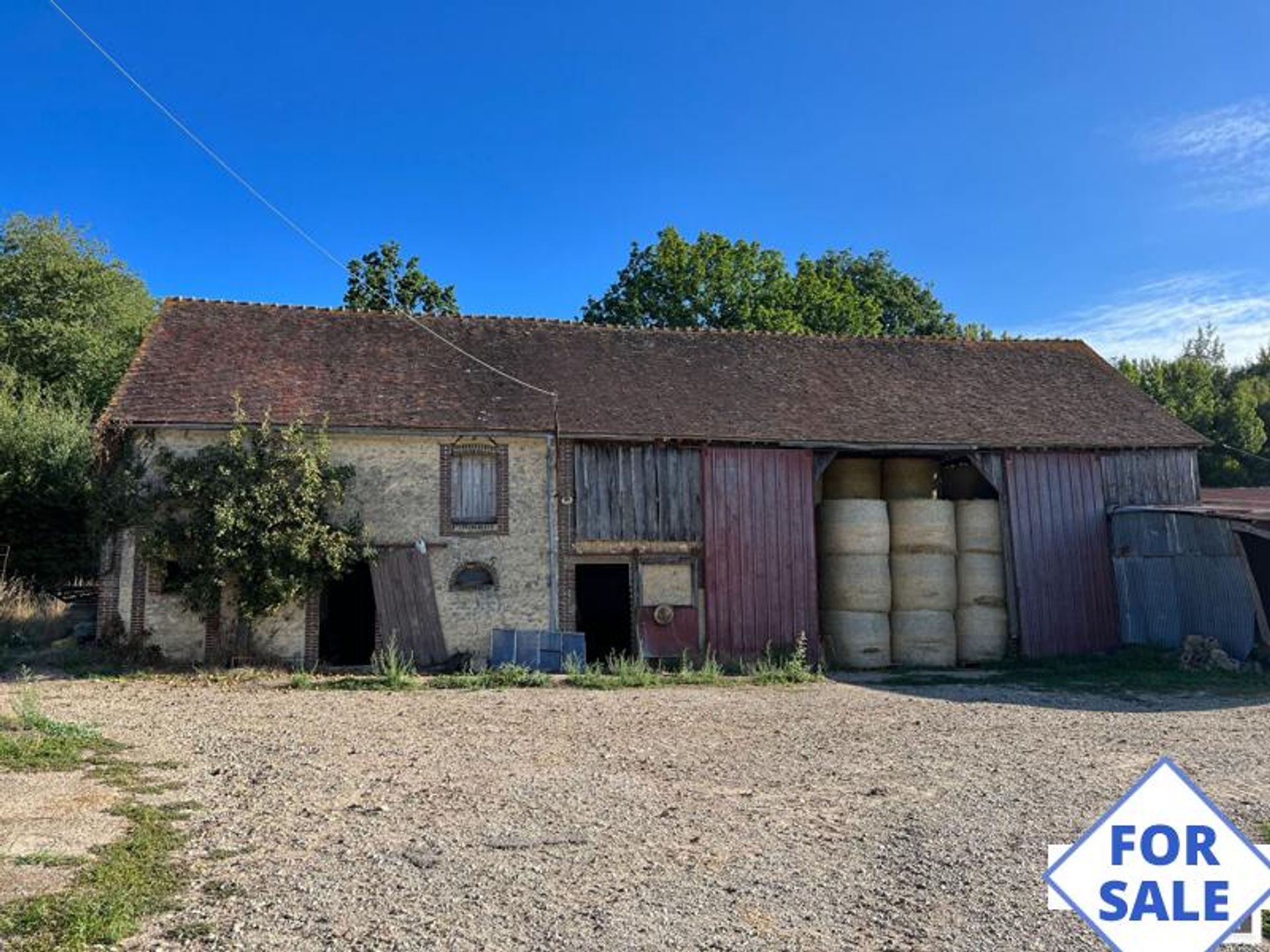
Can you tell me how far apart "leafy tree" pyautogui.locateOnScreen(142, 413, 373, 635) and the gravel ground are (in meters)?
2.32

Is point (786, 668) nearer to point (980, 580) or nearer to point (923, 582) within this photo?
point (923, 582)

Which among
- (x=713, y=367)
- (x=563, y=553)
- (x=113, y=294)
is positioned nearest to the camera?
(x=563, y=553)

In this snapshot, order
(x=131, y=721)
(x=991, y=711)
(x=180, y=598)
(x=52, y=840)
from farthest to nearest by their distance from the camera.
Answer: (x=180, y=598), (x=991, y=711), (x=131, y=721), (x=52, y=840)

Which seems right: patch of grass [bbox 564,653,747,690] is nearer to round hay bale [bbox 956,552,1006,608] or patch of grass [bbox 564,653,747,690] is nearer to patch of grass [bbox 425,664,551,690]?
patch of grass [bbox 425,664,551,690]

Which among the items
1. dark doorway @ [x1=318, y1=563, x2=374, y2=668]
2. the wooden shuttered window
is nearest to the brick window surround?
the wooden shuttered window

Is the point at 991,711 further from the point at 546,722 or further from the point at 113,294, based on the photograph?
the point at 113,294

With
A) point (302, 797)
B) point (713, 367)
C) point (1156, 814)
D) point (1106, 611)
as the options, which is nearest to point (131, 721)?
point (302, 797)

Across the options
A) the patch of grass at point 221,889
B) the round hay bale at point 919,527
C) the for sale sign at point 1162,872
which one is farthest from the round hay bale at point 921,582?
the patch of grass at point 221,889

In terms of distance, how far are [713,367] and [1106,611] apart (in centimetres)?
908

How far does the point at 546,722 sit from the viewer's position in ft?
33.8

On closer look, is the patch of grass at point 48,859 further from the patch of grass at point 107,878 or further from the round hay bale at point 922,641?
the round hay bale at point 922,641

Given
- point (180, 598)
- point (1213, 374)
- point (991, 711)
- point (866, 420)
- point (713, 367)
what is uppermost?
point (1213, 374)

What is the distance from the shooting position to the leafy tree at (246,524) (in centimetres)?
1380

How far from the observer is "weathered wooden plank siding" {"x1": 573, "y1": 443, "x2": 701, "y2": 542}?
15859mm
